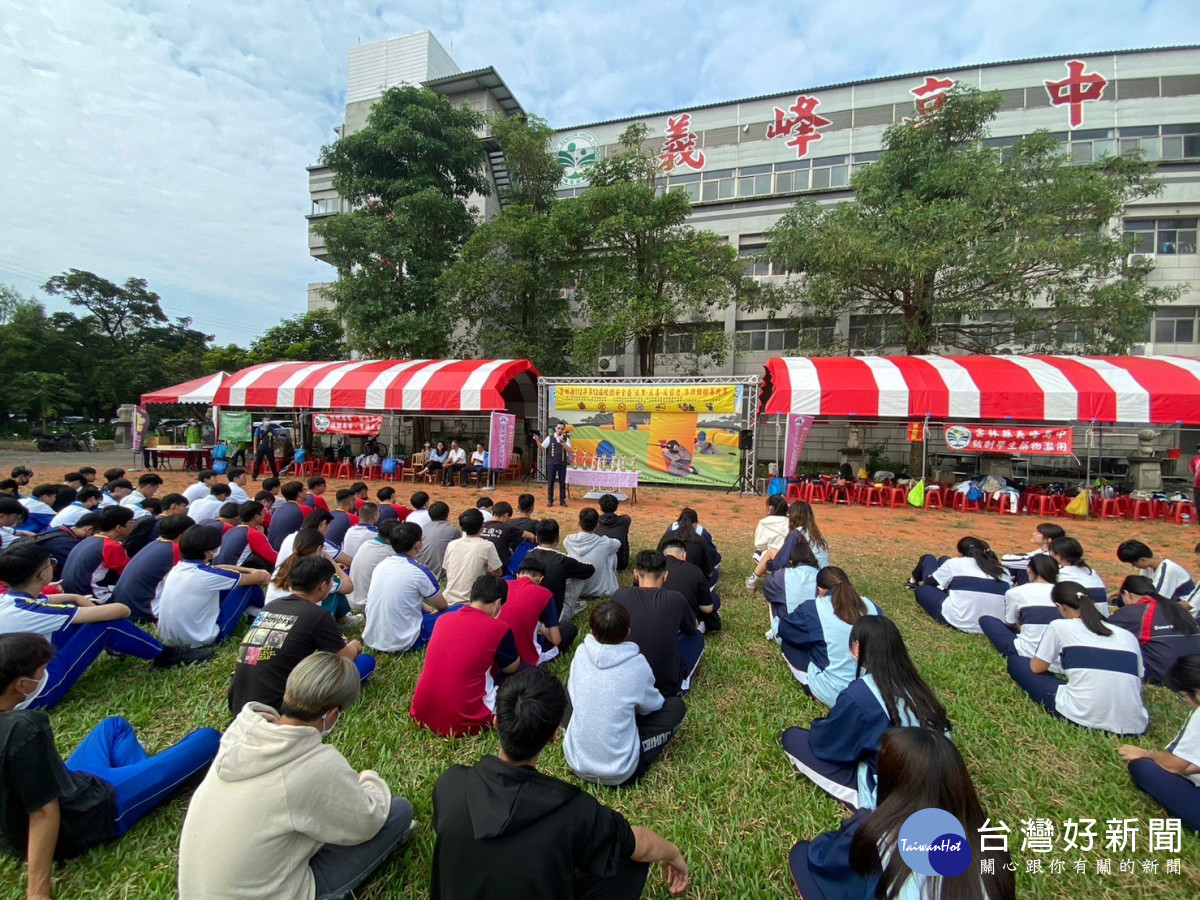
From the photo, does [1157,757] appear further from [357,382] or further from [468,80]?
[468,80]

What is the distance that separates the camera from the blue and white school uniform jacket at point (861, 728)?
2.15 metres

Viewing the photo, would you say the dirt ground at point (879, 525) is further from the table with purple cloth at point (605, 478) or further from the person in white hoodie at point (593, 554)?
the person in white hoodie at point (593, 554)

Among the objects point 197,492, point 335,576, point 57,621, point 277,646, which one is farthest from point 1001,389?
point 197,492

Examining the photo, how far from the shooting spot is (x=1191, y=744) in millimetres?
2258

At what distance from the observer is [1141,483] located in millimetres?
13258

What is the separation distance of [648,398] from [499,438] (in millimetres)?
4034

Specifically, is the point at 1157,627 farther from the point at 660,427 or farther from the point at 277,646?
the point at 660,427

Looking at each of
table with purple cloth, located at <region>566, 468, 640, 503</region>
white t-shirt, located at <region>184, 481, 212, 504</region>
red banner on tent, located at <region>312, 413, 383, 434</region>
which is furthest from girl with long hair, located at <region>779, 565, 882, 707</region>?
red banner on tent, located at <region>312, 413, 383, 434</region>

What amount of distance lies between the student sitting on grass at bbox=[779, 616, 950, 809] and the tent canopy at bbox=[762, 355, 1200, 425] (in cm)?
997

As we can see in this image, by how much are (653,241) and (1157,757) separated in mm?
15620

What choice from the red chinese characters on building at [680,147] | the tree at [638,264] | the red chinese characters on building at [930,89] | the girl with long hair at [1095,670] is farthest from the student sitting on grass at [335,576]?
the red chinese characters on building at [930,89]

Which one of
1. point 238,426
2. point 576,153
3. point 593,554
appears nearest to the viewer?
point 593,554

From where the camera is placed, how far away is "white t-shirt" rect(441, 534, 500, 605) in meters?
3.92

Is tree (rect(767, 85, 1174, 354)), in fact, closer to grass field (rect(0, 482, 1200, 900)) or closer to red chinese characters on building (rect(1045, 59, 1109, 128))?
red chinese characters on building (rect(1045, 59, 1109, 128))
